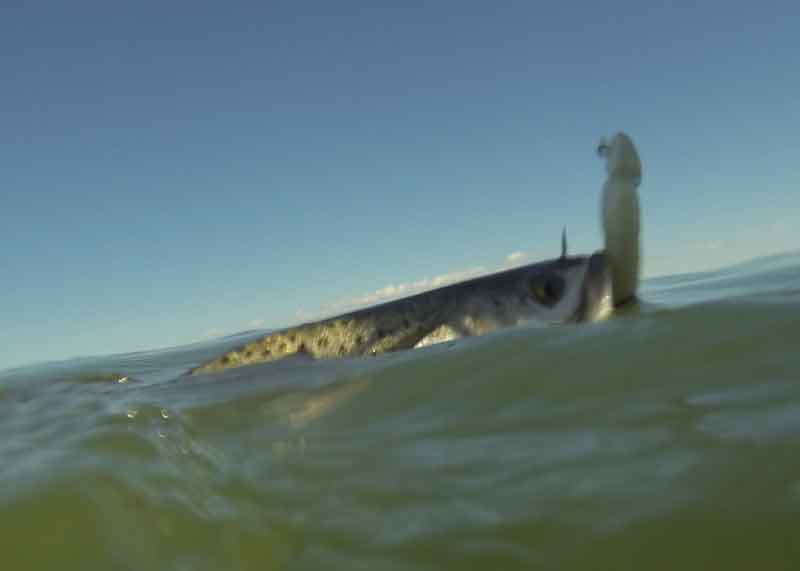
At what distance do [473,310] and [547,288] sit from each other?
673mm

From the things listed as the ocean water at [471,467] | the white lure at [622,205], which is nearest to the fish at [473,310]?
the white lure at [622,205]

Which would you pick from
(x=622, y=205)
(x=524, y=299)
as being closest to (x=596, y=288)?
Result: (x=524, y=299)

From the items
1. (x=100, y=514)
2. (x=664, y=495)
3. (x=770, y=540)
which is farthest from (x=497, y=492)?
(x=100, y=514)

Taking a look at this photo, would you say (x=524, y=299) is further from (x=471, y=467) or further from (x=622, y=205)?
(x=471, y=467)

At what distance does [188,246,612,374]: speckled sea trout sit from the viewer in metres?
5.70

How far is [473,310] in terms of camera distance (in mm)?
6062

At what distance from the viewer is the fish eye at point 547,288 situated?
582cm

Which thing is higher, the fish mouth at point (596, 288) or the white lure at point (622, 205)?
the white lure at point (622, 205)

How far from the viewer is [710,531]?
70.0 inches

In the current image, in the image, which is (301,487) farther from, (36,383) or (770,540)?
(36,383)

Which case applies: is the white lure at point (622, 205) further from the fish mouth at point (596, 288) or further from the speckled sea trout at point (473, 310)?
the speckled sea trout at point (473, 310)

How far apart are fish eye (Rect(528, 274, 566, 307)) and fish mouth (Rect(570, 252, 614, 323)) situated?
0.20 m

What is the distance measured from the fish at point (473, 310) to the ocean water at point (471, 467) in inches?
40.8

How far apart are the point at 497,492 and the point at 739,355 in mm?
1893
